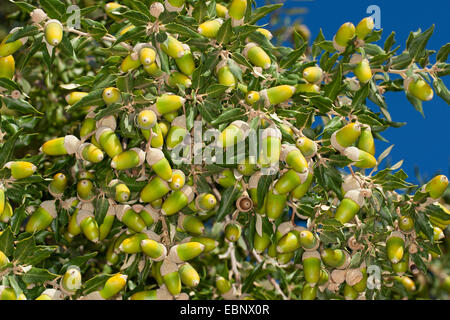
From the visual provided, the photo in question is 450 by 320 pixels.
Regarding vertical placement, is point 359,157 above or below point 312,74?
below

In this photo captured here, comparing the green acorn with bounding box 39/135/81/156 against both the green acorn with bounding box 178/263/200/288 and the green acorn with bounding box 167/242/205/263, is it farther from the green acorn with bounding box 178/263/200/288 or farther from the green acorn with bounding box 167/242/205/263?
the green acorn with bounding box 178/263/200/288

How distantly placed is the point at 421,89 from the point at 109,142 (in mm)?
1817

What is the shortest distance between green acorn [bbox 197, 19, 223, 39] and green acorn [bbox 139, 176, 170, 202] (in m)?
0.84

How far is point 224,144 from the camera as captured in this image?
2.80m

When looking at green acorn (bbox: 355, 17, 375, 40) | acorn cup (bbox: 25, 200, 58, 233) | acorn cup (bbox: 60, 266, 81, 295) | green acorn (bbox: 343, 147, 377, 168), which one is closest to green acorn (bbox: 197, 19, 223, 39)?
green acorn (bbox: 355, 17, 375, 40)

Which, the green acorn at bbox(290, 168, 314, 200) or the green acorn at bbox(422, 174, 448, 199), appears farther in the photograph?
the green acorn at bbox(422, 174, 448, 199)

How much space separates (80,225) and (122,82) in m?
0.87

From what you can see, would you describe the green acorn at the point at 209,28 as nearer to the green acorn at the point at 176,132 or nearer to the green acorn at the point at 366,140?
the green acorn at the point at 176,132

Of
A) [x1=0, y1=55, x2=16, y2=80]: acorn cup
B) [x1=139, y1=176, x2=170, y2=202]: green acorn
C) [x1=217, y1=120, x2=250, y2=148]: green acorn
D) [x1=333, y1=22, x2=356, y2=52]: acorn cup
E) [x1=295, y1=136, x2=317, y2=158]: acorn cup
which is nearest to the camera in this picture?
[x1=217, y1=120, x2=250, y2=148]: green acorn

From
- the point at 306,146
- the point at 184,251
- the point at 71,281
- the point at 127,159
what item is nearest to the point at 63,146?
the point at 127,159

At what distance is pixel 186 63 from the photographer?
3.09 metres

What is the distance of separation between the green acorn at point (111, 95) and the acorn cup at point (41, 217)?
0.78 m

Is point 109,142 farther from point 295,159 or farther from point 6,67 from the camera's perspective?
point 295,159

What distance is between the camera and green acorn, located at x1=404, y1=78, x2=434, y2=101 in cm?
331
